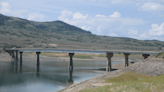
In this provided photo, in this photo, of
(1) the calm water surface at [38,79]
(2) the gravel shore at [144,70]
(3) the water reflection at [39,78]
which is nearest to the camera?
(2) the gravel shore at [144,70]

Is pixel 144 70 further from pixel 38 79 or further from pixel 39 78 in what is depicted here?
pixel 39 78

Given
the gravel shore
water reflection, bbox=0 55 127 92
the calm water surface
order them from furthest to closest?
water reflection, bbox=0 55 127 92 < the calm water surface < the gravel shore

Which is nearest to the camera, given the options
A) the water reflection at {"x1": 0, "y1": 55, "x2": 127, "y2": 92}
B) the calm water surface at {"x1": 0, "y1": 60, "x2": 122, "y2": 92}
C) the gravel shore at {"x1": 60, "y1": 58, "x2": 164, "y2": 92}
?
the gravel shore at {"x1": 60, "y1": 58, "x2": 164, "y2": 92}

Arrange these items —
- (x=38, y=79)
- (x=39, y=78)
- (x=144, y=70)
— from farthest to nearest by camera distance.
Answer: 1. (x=39, y=78)
2. (x=38, y=79)
3. (x=144, y=70)

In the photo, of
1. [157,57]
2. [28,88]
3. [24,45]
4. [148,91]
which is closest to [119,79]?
[157,57]

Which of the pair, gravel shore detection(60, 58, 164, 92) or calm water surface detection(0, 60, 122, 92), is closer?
gravel shore detection(60, 58, 164, 92)

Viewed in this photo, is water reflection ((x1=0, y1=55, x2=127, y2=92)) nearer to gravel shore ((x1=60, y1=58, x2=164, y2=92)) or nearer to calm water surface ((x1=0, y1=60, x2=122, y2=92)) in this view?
calm water surface ((x1=0, y1=60, x2=122, y2=92))

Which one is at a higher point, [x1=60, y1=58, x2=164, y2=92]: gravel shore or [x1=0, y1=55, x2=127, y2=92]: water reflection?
[x1=60, y1=58, x2=164, y2=92]: gravel shore

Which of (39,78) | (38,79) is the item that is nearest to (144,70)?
(38,79)

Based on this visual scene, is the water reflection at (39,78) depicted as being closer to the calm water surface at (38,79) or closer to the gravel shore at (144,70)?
the calm water surface at (38,79)

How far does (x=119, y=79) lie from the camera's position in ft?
138

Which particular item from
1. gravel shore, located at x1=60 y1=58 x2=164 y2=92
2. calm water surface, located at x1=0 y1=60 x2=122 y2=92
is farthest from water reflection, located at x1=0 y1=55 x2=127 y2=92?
gravel shore, located at x1=60 y1=58 x2=164 y2=92

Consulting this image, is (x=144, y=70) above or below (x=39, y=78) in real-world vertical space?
above

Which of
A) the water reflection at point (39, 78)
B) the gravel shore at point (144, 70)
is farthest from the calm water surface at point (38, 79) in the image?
the gravel shore at point (144, 70)
